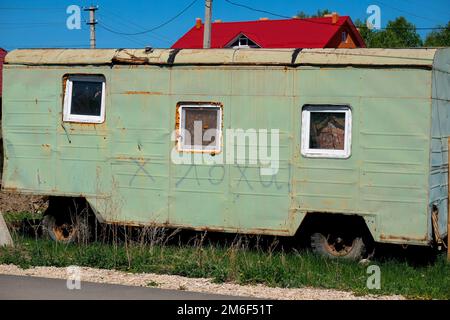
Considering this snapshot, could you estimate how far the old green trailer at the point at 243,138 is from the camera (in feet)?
29.8

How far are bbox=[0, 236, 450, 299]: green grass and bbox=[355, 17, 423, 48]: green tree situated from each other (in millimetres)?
49141

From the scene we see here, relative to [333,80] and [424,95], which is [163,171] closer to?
[333,80]

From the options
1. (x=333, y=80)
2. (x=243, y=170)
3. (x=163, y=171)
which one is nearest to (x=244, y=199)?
(x=243, y=170)

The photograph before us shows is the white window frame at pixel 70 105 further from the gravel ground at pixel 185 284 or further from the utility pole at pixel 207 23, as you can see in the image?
the utility pole at pixel 207 23

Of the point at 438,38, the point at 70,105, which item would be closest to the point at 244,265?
the point at 70,105

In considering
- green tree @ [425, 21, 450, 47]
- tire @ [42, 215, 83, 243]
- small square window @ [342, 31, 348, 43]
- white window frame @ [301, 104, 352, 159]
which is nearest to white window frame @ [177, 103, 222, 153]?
white window frame @ [301, 104, 352, 159]

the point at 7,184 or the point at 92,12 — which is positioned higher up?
the point at 92,12

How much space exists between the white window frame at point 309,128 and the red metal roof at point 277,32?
→ 33077 millimetres

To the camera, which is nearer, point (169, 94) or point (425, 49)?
point (425, 49)

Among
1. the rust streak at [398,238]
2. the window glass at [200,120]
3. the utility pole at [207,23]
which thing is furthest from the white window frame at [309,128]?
the utility pole at [207,23]

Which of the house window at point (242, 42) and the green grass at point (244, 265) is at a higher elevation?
the house window at point (242, 42)

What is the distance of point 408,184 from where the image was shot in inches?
355

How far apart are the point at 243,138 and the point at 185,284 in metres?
2.38
